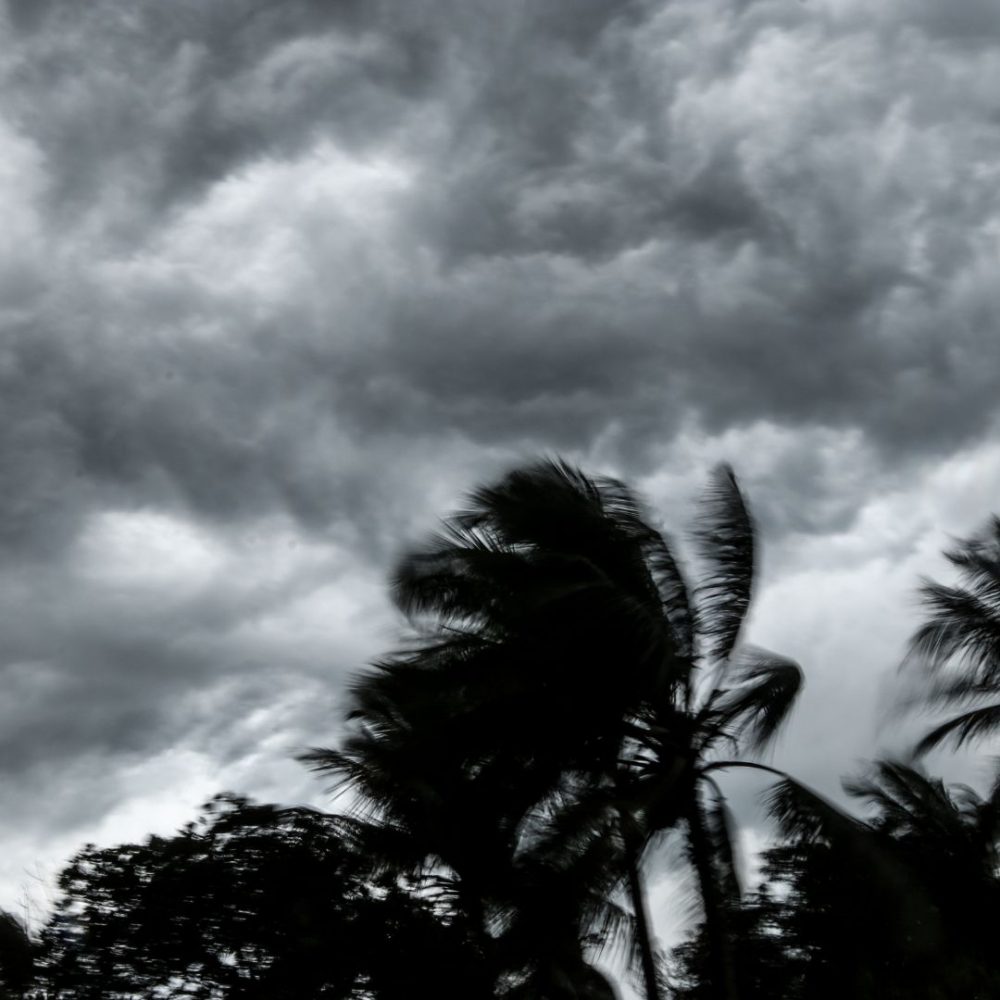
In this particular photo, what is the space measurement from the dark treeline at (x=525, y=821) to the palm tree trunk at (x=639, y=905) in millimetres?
42

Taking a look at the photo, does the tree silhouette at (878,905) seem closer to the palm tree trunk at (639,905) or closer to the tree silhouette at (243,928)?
the palm tree trunk at (639,905)

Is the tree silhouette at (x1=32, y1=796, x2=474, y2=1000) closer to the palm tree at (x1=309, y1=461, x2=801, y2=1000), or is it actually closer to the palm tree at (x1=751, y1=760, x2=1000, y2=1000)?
the palm tree at (x1=309, y1=461, x2=801, y2=1000)

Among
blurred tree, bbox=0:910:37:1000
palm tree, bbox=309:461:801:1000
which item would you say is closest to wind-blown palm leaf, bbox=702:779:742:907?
palm tree, bbox=309:461:801:1000

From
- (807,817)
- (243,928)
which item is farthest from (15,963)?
(807,817)

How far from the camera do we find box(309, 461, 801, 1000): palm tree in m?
12.5

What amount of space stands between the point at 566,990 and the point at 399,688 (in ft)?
14.7

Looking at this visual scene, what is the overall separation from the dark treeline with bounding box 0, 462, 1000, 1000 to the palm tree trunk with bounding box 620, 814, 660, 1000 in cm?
4

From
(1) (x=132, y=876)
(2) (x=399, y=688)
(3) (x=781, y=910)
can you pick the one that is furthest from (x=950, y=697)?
(1) (x=132, y=876)

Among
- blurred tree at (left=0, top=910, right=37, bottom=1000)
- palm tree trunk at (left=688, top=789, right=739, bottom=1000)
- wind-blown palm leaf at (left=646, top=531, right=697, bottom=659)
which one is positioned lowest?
palm tree trunk at (left=688, top=789, right=739, bottom=1000)

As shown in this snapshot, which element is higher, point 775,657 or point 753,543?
point 753,543

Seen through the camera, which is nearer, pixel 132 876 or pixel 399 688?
pixel 399 688

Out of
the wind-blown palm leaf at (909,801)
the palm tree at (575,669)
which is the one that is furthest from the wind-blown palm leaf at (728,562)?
the wind-blown palm leaf at (909,801)

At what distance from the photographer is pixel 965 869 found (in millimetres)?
19516

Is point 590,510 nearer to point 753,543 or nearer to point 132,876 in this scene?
point 753,543
